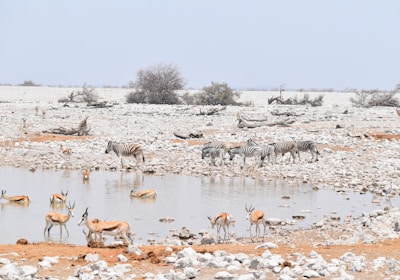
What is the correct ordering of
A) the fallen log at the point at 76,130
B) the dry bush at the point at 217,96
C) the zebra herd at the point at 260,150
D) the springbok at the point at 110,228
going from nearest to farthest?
1. the springbok at the point at 110,228
2. the zebra herd at the point at 260,150
3. the fallen log at the point at 76,130
4. the dry bush at the point at 217,96

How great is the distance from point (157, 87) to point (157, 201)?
3039cm

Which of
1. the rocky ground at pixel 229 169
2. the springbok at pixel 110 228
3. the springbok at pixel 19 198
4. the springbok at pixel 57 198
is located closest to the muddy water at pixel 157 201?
the springbok at pixel 19 198

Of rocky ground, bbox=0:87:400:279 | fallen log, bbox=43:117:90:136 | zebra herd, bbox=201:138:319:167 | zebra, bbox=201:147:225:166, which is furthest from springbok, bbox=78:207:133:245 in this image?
fallen log, bbox=43:117:90:136

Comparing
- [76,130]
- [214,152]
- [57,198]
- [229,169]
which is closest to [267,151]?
[229,169]

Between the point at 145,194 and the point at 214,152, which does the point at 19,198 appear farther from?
the point at 214,152

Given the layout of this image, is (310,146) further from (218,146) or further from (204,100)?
(204,100)

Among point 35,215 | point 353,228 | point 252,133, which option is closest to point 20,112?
point 252,133

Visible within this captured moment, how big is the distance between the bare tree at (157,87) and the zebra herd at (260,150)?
23.3 m

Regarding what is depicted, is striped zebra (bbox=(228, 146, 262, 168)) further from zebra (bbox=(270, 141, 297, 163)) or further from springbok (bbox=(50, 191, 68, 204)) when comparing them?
springbok (bbox=(50, 191, 68, 204))

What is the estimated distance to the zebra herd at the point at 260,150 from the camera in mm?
22438

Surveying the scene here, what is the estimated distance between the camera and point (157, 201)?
1670 cm

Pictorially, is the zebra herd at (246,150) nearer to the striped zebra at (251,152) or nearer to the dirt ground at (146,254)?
the striped zebra at (251,152)

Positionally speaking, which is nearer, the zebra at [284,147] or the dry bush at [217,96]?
the zebra at [284,147]

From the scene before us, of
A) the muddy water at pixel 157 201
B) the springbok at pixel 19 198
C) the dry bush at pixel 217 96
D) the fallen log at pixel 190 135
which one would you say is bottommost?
the muddy water at pixel 157 201
